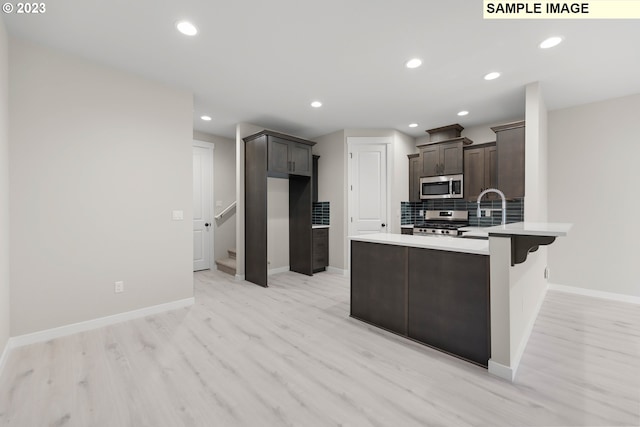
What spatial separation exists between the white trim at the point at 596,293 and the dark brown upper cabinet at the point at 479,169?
1.61 meters

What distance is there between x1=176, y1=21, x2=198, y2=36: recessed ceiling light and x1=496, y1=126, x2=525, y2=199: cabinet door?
3998 mm

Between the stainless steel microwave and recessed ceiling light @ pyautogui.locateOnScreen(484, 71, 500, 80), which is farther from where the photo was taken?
the stainless steel microwave

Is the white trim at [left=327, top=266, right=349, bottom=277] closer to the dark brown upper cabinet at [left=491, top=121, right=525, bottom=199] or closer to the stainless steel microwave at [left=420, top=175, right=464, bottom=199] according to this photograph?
the stainless steel microwave at [left=420, top=175, right=464, bottom=199]

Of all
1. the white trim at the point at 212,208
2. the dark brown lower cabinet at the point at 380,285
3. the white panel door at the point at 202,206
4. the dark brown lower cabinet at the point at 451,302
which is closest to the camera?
the dark brown lower cabinet at the point at 451,302

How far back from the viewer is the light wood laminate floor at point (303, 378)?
161 cm

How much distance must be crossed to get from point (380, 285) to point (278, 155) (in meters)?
2.70

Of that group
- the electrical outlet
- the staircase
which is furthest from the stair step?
the electrical outlet

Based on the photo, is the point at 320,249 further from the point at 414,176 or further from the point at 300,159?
the point at 414,176

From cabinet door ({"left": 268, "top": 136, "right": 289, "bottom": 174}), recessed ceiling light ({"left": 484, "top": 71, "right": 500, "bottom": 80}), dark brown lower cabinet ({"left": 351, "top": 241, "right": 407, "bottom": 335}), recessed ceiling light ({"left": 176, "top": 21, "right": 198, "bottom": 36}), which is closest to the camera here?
recessed ceiling light ({"left": 176, "top": 21, "right": 198, "bottom": 36})

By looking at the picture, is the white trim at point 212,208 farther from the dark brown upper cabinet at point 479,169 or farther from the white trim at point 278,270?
the dark brown upper cabinet at point 479,169

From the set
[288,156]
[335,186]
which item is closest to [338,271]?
[335,186]

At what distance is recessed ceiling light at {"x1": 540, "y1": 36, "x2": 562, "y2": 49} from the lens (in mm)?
2387

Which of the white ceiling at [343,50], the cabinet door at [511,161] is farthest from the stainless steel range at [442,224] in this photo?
the white ceiling at [343,50]

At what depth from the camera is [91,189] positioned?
9.05ft
